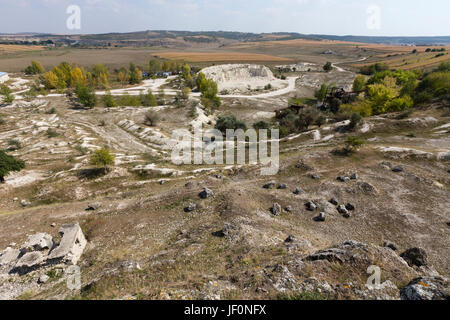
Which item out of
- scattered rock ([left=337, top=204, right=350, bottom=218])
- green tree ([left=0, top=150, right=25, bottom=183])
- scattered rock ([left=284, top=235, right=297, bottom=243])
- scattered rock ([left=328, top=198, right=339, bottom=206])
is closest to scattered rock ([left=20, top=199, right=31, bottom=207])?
green tree ([left=0, top=150, right=25, bottom=183])

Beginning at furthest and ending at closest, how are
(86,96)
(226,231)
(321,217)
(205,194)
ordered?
(86,96), (205,194), (321,217), (226,231)

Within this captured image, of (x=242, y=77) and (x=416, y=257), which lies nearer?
(x=416, y=257)

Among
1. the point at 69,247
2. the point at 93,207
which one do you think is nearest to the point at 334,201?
the point at 69,247

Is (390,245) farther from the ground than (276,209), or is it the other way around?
(276,209)

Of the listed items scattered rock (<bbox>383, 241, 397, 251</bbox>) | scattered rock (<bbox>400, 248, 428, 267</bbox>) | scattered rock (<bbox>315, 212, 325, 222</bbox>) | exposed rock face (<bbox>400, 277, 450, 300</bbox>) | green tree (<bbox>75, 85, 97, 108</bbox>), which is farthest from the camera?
green tree (<bbox>75, 85, 97, 108</bbox>)

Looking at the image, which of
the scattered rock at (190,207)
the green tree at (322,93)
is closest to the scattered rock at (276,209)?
the scattered rock at (190,207)

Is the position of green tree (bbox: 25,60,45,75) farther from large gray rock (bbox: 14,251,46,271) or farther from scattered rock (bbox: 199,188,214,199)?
scattered rock (bbox: 199,188,214,199)

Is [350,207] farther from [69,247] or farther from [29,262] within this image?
[29,262]
